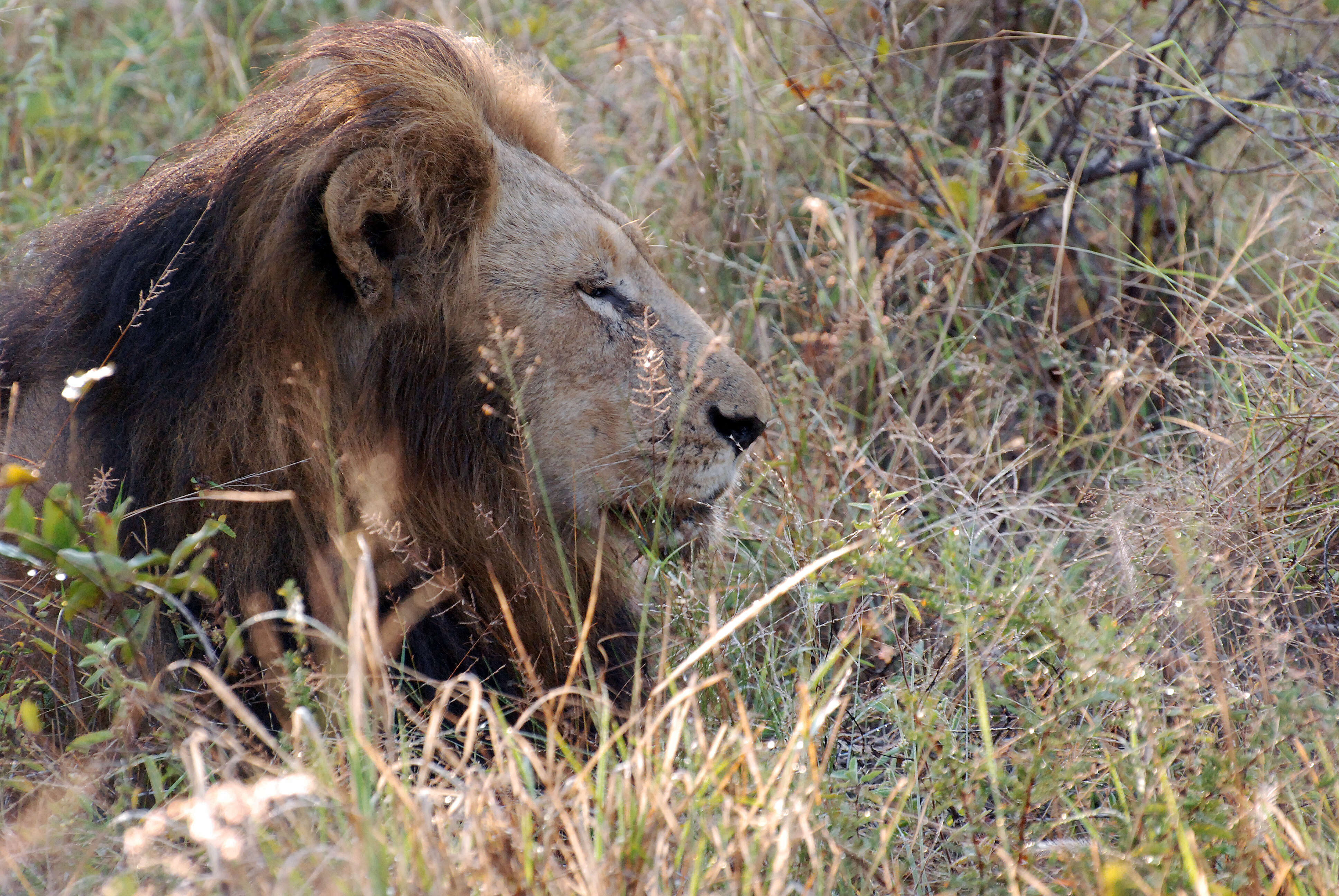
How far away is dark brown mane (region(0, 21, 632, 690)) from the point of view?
7.84 feet

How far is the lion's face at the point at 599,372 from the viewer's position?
2.55 metres

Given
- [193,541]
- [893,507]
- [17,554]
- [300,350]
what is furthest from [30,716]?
[893,507]

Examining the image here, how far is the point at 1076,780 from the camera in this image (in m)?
2.15

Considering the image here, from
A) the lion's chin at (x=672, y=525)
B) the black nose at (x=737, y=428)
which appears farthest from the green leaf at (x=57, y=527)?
the black nose at (x=737, y=428)

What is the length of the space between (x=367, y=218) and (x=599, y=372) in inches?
21.6

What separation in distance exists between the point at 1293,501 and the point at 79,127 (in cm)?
464

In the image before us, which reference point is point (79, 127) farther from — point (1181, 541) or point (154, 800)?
point (1181, 541)

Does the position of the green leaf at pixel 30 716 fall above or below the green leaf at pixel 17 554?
below

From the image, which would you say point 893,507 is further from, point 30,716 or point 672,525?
point 30,716

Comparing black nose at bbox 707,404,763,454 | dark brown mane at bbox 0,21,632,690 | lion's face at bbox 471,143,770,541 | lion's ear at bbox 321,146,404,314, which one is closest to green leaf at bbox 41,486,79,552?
dark brown mane at bbox 0,21,632,690

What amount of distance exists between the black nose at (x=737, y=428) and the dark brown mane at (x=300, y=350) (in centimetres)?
41

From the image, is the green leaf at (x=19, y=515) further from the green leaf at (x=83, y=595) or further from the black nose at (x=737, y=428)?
the black nose at (x=737, y=428)

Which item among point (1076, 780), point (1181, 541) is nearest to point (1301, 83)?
point (1181, 541)

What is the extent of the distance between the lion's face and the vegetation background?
24 cm
